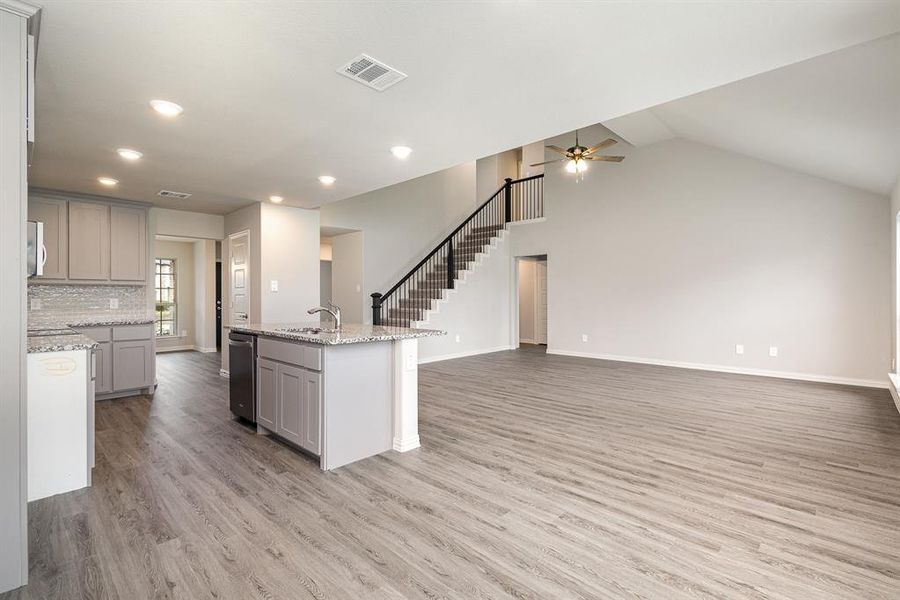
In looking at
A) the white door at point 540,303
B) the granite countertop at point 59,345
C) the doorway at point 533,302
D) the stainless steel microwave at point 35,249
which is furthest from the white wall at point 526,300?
the stainless steel microwave at point 35,249

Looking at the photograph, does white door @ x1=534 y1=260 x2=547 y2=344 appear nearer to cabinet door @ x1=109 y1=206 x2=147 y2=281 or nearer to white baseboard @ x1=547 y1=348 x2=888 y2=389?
white baseboard @ x1=547 y1=348 x2=888 y2=389

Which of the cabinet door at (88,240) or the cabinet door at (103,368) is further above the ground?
the cabinet door at (88,240)

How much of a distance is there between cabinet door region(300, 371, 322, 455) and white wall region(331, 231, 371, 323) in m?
5.20

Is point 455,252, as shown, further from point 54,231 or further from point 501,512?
point 501,512

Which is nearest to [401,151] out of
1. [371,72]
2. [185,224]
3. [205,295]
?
[371,72]

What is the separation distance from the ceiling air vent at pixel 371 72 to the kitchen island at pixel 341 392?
1.65 metres

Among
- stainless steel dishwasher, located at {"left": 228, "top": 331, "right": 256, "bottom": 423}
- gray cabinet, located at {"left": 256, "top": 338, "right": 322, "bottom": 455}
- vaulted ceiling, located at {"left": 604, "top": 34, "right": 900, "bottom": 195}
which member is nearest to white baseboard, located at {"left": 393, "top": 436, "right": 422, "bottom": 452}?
gray cabinet, located at {"left": 256, "top": 338, "right": 322, "bottom": 455}

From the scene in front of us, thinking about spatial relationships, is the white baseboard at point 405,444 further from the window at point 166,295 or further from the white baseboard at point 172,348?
the window at point 166,295

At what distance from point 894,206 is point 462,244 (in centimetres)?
674

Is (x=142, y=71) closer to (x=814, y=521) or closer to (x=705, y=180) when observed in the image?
(x=814, y=521)

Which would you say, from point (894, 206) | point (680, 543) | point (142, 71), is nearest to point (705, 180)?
point (894, 206)

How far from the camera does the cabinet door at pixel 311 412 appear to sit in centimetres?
314

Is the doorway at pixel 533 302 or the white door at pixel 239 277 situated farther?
the doorway at pixel 533 302

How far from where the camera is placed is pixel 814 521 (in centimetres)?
239
